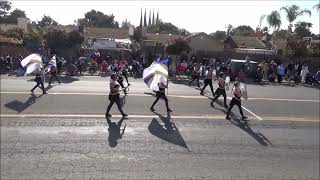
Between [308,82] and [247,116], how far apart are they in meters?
15.1

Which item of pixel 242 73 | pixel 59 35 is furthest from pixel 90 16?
pixel 242 73

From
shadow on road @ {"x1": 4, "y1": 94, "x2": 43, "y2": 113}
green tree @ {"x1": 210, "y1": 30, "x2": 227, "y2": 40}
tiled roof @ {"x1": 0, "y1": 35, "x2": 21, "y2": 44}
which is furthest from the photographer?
green tree @ {"x1": 210, "y1": 30, "x2": 227, "y2": 40}

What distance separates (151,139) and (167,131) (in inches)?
48.4

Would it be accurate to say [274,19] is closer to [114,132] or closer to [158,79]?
[158,79]

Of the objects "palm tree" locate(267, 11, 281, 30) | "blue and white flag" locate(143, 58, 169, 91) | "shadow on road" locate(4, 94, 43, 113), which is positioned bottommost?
"shadow on road" locate(4, 94, 43, 113)

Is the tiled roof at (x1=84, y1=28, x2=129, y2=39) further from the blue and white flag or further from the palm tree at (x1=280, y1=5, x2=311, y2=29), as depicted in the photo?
the blue and white flag

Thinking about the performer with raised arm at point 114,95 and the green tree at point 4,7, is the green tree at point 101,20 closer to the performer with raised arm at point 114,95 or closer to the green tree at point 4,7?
the green tree at point 4,7

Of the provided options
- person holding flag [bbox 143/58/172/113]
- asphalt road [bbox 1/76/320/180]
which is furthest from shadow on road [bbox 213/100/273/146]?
person holding flag [bbox 143/58/172/113]

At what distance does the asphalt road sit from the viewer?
38.8 ft

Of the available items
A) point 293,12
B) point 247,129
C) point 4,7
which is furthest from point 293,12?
point 4,7

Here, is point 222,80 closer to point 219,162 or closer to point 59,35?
point 219,162

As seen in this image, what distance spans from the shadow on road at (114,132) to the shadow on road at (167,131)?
101 cm

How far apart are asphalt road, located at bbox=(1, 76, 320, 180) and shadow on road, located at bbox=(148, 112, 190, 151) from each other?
3 cm

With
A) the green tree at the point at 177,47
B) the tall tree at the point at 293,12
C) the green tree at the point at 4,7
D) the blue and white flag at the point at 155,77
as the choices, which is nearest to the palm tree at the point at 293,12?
the tall tree at the point at 293,12
